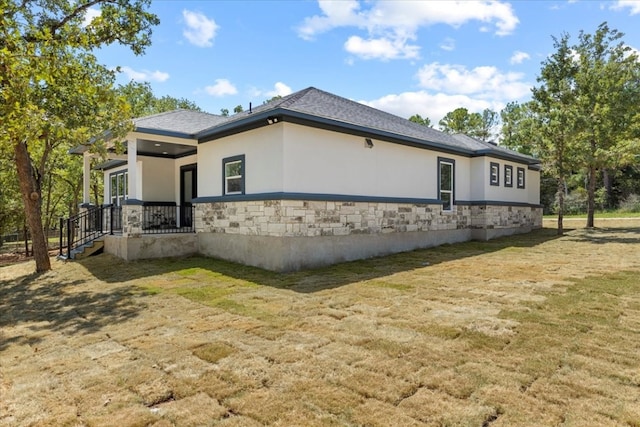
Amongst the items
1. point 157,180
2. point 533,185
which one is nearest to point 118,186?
point 157,180

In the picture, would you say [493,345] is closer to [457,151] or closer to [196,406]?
[196,406]

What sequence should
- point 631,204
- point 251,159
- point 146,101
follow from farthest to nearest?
point 146,101, point 631,204, point 251,159

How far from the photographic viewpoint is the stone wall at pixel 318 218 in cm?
922

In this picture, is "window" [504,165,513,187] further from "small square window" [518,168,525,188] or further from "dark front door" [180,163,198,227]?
"dark front door" [180,163,198,227]

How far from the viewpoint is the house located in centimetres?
937

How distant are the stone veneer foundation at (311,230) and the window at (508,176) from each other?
4370mm

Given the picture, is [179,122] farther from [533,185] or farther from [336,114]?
[533,185]

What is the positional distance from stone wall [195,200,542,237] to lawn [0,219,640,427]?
1.51m

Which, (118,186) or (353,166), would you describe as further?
(118,186)

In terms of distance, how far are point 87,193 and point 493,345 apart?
14.5 m

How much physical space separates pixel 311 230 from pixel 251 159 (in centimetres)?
242

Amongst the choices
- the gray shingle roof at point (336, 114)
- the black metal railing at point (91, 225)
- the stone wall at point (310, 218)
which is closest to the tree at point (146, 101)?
the black metal railing at point (91, 225)

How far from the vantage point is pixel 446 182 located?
14.1 meters

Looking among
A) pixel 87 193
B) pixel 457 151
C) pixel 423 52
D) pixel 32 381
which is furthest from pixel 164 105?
pixel 32 381
